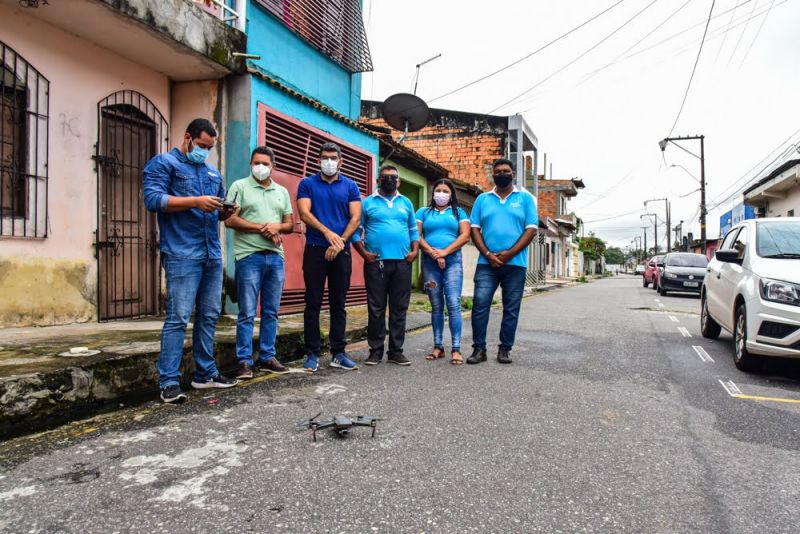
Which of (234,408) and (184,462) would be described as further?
(234,408)

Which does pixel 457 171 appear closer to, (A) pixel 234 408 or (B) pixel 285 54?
(B) pixel 285 54

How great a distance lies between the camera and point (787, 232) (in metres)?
5.50

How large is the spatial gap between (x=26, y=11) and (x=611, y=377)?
253 inches

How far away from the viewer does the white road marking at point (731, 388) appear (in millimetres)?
4262

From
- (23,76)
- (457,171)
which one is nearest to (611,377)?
(23,76)

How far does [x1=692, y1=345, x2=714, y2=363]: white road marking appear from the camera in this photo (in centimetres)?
574

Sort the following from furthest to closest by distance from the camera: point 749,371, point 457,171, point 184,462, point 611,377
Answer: point 457,171
point 749,371
point 611,377
point 184,462

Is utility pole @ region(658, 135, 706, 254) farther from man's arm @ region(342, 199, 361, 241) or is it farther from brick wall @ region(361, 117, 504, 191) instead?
man's arm @ region(342, 199, 361, 241)

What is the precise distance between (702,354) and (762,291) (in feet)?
4.70

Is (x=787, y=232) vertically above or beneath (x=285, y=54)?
beneath

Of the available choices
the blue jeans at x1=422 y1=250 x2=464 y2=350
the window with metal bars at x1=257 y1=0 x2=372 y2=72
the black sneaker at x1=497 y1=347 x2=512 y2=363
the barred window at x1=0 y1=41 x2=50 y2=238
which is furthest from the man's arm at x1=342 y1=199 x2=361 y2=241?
the window with metal bars at x1=257 y1=0 x2=372 y2=72

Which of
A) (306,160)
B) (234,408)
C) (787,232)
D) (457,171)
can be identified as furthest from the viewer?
(457,171)

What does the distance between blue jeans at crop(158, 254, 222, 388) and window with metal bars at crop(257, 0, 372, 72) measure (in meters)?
5.16

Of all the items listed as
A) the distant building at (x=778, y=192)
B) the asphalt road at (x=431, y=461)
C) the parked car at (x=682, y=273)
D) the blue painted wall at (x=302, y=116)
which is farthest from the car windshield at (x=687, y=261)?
the asphalt road at (x=431, y=461)
